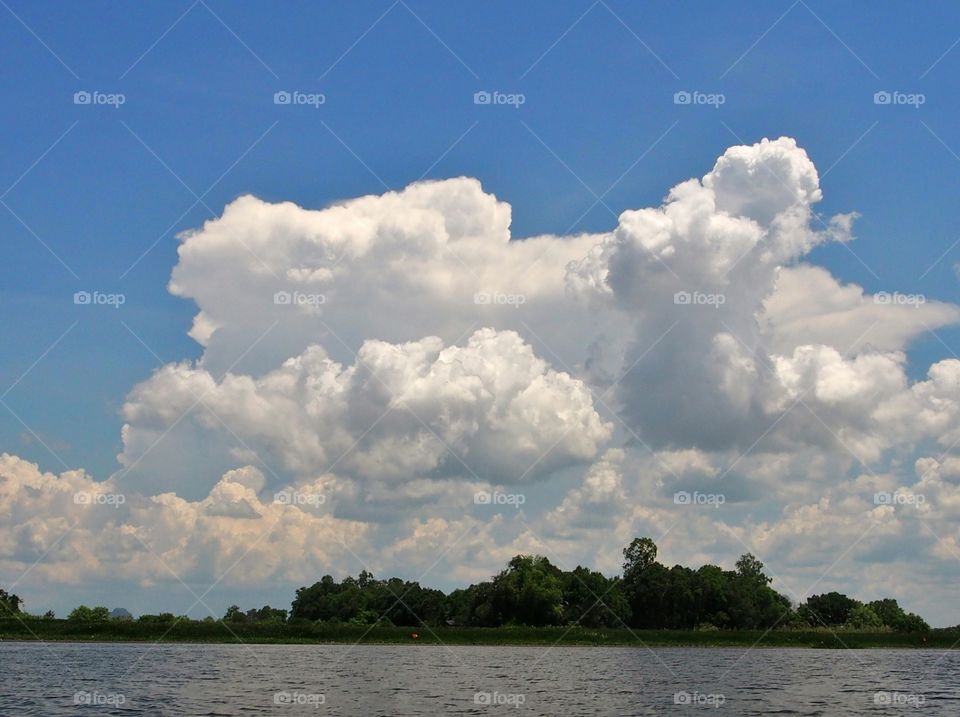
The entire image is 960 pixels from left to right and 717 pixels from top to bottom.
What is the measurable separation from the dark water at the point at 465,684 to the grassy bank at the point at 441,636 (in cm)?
3005

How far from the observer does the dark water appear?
60562mm

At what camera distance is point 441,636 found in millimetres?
154750

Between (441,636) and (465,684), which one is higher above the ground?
(441,636)

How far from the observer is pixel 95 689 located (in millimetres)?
71438

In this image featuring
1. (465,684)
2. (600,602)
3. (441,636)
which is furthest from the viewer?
(600,602)

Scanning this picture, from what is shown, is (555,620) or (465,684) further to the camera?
(555,620)

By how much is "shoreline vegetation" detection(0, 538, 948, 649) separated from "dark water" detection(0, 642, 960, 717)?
34.1 meters

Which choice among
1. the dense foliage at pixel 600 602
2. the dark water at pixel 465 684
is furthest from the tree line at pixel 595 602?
the dark water at pixel 465 684

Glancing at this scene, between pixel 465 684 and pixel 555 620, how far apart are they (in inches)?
3501

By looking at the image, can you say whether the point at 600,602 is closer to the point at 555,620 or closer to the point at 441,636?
the point at 555,620

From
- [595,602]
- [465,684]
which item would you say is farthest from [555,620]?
[465,684]

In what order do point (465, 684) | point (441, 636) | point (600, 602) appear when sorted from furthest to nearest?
point (600, 602), point (441, 636), point (465, 684)

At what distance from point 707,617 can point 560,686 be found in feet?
339

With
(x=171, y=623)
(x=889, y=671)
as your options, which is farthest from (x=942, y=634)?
(x=171, y=623)
